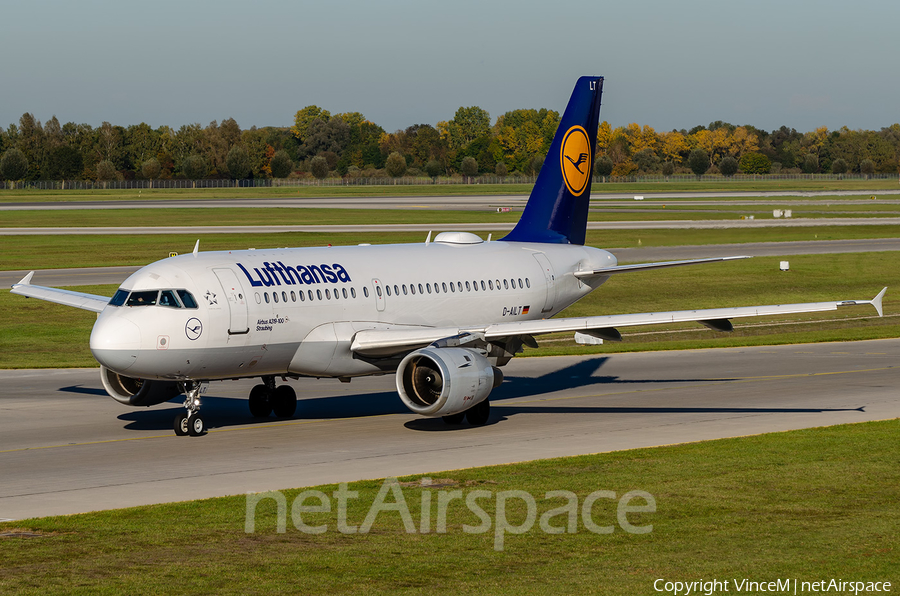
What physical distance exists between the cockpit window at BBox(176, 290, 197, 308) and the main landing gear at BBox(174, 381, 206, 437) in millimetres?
2427

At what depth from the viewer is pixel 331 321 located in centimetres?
3141

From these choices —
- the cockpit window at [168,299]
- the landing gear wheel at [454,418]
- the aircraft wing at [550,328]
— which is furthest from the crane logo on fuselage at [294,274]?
the landing gear wheel at [454,418]

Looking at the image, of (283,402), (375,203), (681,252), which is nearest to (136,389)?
(283,402)

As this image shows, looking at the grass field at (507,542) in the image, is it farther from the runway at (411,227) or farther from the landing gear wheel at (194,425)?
the runway at (411,227)

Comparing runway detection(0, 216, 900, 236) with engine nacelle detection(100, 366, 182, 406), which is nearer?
engine nacelle detection(100, 366, 182, 406)

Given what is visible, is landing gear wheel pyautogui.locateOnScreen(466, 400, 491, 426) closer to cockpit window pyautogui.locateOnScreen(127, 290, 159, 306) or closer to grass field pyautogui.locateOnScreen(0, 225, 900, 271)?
cockpit window pyautogui.locateOnScreen(127, 290, 159, 306)

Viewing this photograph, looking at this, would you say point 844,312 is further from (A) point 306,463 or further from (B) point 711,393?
(A) point 306,463

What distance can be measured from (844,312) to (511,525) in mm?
48485

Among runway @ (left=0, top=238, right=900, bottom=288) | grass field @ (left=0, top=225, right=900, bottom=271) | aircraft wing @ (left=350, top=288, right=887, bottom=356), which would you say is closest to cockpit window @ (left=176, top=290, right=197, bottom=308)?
aircraft wing @ (left=350, top=288, right=887, bottom=356)

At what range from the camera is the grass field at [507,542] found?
16234 millimetres

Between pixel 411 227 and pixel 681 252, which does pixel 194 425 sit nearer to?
pixel 681 252

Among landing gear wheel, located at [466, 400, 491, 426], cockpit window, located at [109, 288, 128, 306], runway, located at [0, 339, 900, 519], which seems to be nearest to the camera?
runway, located at [0, 339, 900, 519]

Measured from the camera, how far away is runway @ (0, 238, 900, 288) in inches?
2623

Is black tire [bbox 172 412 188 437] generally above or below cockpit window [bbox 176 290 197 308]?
below
